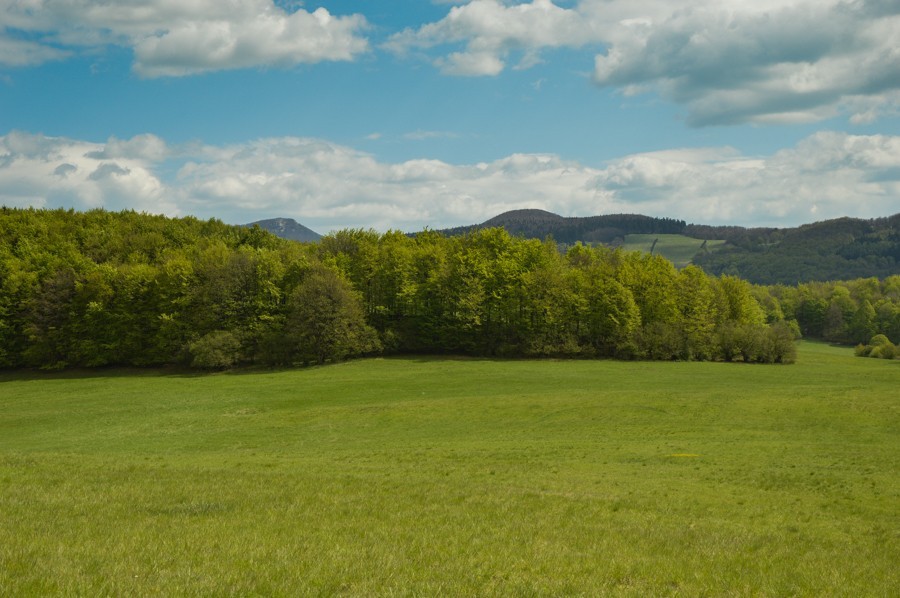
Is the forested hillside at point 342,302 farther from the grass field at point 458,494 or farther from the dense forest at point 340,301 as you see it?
the grass field at point 458,494

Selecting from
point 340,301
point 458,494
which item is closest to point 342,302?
point 340,301

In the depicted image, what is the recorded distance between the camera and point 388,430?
128 ft

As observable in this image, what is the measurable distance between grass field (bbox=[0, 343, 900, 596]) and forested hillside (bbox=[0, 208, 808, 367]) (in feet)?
72.1

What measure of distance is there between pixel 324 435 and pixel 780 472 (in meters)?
23.9

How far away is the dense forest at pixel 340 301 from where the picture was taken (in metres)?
75.4


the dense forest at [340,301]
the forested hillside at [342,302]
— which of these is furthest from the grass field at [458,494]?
the dense forest at [340,301]

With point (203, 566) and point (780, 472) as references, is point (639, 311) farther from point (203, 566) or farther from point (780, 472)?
point (203, 566)

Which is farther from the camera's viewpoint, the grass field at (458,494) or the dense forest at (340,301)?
the dense forest at (340,301)

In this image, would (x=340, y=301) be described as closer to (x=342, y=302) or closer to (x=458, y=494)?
(x=342, y=302)

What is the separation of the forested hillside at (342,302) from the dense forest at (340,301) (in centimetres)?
18

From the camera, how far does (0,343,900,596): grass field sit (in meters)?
10.9

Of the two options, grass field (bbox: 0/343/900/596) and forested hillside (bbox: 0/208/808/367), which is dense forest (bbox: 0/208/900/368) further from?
grass field (bbox: 0/343/900/596)

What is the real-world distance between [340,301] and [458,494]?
5881 cm

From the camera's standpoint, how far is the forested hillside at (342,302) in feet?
247
